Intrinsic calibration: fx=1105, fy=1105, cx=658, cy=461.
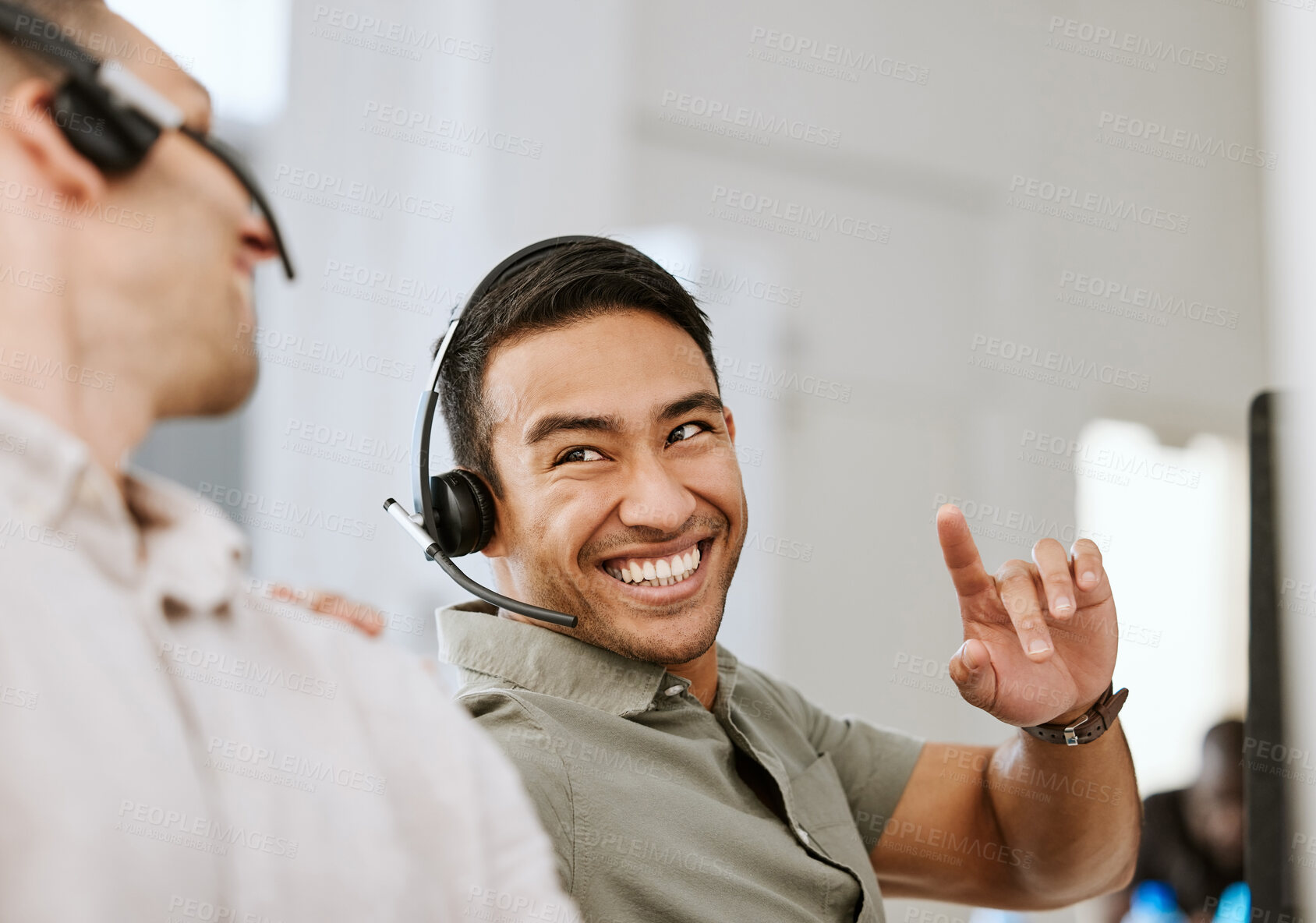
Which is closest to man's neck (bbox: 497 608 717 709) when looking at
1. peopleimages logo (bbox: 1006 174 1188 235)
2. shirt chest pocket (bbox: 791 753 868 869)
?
shirt chest pocket (bbox: 791 753 868 869)

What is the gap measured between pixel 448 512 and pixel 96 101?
15.1 inches

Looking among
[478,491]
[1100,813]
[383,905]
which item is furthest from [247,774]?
[1100,813]

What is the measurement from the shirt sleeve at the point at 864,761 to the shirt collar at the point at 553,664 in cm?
34

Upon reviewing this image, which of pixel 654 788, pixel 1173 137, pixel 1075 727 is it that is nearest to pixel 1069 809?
pixel 1075 727

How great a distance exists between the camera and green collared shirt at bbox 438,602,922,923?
0.74 metres

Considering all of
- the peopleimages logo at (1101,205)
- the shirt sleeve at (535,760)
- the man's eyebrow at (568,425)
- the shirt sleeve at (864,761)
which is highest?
the peopleimages logo at (1101,205)

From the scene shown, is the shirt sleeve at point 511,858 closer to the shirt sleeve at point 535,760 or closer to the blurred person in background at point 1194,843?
the shirt sleeve at point 535,760

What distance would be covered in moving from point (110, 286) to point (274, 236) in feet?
0.37

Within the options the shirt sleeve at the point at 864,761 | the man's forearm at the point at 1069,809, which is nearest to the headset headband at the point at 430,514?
the shirt sleeve at the point at 864,761

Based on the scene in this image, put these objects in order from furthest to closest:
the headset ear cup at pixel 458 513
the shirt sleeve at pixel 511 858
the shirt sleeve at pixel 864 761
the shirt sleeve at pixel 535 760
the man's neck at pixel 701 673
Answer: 1. the shirt sleeve at pixel 864 761
2. the man's neck at pixel 701 673
3. the headset ear cup at pixel 458 513
4. the shirt sleeve at pixel 535 760
5. the shirt sleeve at pixel 511 858

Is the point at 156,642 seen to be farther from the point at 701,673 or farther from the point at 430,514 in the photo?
the point at 701,673

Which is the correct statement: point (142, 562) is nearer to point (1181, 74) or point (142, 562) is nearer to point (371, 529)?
point (371, 529)

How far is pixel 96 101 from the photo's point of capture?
0.52 metres

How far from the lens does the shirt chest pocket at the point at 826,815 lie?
3.05ft
